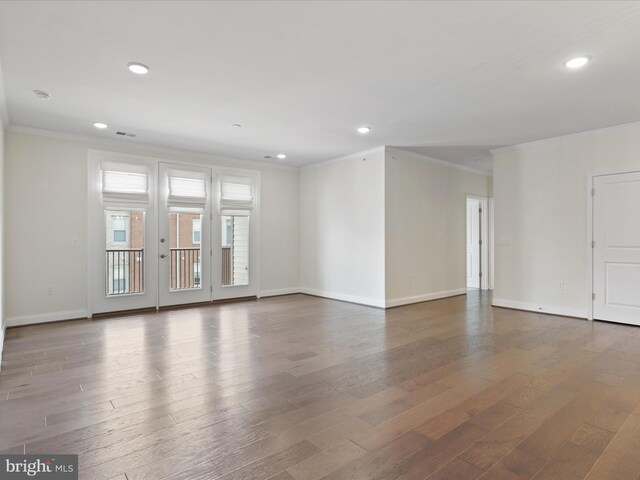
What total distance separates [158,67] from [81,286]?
3845 millimetres

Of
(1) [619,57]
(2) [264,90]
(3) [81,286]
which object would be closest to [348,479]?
(2) [264,90]

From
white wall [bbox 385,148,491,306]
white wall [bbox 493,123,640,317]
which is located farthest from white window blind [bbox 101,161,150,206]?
white wall [bbox 493,123,640,317]

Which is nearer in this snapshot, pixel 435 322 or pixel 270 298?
pixel 435 322

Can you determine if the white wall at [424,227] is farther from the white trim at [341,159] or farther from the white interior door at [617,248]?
the white interior door at [617,248]

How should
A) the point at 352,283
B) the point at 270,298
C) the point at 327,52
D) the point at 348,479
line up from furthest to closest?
the point at 270,298, the point at 352,283, the point at 327,52, the point at 348,479

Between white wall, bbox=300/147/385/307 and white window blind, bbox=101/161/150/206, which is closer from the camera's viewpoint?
white window blind, bbox=101/161/150/206

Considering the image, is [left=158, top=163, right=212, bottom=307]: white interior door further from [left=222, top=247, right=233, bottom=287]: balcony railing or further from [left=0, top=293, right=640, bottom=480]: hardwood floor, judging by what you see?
[left=0, top=293, right=640, bottom=480]: hardwood floor

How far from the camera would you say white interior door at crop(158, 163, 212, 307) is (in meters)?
6.18

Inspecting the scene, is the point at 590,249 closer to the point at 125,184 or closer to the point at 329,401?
the point at 329,401

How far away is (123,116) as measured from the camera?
4551 mm

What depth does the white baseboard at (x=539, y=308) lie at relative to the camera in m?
5.32

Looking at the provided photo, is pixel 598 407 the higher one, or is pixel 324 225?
pixel 324 225

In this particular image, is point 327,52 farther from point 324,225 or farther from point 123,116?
point 324,225

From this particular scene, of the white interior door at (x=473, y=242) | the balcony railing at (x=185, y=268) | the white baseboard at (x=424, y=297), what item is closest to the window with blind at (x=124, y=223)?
the balcony railing at (x=185, y=268)
